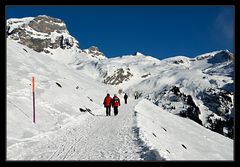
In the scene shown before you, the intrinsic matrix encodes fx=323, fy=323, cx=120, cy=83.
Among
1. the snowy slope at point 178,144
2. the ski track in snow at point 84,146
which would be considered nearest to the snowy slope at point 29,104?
the ski track in snow at point 84,146

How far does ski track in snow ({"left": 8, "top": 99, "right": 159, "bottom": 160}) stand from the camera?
561 inches

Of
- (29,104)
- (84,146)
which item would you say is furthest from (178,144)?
(29,104)

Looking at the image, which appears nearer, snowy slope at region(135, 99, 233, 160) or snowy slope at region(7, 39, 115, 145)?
snowy slope at region(135, 99, 233, 160)

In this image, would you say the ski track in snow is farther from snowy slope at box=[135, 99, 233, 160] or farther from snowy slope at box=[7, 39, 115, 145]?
snowy slope at box=[7, 39, 115, 145]

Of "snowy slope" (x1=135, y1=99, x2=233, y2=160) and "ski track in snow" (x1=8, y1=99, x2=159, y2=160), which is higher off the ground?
"ski track in snow" (x1=8, y1=99, x2=159, y2=160)

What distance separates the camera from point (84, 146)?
16.3 m

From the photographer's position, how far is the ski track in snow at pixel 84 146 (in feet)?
46.7

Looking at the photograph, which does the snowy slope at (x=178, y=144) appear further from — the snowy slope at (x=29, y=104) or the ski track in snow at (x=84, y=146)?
the snowy slope at (x=29, y=104)

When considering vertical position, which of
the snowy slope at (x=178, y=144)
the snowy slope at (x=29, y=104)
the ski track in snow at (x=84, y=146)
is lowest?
the snowy slope at (x=178, y=144)

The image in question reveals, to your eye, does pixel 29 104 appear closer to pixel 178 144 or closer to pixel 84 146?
pixel 84 146

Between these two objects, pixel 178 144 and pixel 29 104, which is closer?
pixel 178 144

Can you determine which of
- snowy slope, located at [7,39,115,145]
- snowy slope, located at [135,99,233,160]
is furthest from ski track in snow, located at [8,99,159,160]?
snowy slope, located at [7,39,115,145]

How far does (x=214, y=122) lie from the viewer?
195750 millimetres
